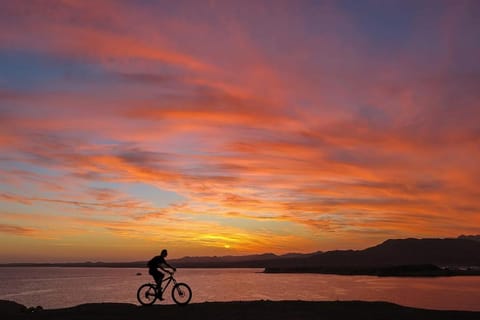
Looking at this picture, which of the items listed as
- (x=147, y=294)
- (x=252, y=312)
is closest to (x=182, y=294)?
(x=147, y=294)

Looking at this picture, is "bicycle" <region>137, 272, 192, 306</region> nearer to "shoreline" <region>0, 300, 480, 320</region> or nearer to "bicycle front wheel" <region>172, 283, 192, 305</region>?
"bicycle front wheel" <region>172, 283, 192, 305</region>

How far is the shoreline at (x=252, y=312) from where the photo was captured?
23.9 meters

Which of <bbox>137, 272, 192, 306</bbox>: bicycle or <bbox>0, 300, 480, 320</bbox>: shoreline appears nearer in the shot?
<bbox>0, 300, 480, 320</bbox>: shoreline

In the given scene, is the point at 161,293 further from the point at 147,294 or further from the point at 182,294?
the point at 182,294

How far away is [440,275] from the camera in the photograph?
19875cm

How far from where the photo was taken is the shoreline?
78.4 feet

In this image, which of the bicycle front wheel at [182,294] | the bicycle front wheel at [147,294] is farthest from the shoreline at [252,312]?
the bicycle front wheel at [147,294]

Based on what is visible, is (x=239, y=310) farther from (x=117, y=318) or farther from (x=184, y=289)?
(x=117, y=318)

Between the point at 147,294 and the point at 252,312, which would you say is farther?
the point at 147,294

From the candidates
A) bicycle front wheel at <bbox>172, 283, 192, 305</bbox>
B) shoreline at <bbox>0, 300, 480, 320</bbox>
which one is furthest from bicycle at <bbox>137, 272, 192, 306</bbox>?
shoreline at <bbox>0, 300, 480, 320</bbox>

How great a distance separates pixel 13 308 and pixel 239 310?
2882cm

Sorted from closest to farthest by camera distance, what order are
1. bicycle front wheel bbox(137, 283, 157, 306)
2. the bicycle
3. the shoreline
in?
the shoreline, the bicycle, bicycle front wheel bbox(137, 283, 157, 306)

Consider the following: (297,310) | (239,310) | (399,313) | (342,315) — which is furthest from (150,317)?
(399,313)

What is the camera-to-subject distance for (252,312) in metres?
25.3
